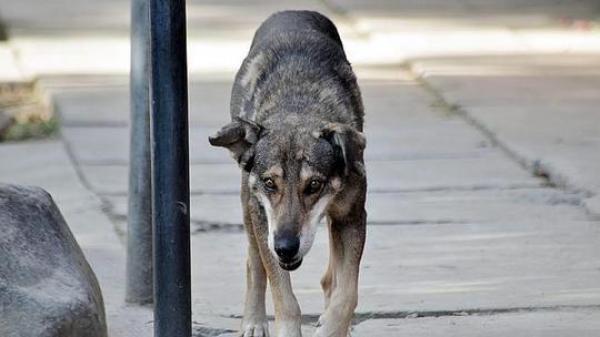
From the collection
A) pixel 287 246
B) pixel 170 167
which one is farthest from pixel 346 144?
pixel 170 167

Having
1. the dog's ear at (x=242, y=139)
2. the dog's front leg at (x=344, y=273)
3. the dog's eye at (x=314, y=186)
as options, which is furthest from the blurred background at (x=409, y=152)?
the dog's eye at (x=314, y=186)

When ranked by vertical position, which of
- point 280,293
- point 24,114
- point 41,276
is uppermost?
point 41,276

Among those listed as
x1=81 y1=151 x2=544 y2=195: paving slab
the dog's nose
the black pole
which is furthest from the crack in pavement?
x1=81 y1=151 x2=544 y2=195: paving slab

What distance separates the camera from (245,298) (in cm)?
675

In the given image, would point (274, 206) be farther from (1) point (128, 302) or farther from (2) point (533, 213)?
(2) point (533, 213)

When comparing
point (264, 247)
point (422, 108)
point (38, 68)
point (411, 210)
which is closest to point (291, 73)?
point (264, 247)

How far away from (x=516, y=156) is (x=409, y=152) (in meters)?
0.75

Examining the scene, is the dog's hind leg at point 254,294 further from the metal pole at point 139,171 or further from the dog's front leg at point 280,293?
the metal pole at point 139,171

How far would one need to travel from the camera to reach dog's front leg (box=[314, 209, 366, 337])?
6074 mm

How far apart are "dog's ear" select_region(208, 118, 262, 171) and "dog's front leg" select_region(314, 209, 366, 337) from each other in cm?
52

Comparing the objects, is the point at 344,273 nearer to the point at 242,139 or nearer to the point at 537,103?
the point at 242,139

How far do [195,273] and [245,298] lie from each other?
0.76m

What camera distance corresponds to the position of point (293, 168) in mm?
5812

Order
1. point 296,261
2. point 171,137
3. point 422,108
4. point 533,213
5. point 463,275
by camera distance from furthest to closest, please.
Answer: point 422,108
point 533,213
point 463,275
point 296,261
point 171,137
